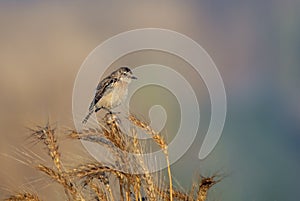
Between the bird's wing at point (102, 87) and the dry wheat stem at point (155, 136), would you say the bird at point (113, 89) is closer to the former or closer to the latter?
the bird's wing at point (102, 87)

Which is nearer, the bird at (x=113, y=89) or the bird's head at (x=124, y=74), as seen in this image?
the bird at (x=113, y=89)

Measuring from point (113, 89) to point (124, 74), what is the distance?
0.35 metres

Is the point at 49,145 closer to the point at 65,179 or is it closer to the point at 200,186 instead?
the point at 65,179

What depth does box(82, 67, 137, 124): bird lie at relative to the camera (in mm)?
6660

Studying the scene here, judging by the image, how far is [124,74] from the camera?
24.1ft

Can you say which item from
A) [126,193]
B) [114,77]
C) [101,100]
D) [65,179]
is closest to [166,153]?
[126,193]

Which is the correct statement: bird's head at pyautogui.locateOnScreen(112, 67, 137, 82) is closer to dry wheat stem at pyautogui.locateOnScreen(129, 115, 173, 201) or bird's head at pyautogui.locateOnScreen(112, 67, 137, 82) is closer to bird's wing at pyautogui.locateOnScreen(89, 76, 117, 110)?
bird's wing at pyautogui.locateOnScreen(89, 76, 117, 110)

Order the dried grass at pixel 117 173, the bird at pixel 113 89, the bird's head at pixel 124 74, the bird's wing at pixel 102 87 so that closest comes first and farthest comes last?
1. the dried grass at pixel 117 173
2. the bird at pixel 113 89
3. the bird's wing at pixel 102 87
4. the bird's head at pixel 124 74

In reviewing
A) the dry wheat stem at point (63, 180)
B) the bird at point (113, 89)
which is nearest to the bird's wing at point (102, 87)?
the bird at point (113, 89)

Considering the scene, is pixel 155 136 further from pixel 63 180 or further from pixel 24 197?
pixel 24 197

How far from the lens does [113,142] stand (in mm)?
3670

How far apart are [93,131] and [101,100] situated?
3.00m

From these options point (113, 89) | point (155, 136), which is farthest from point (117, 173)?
point (113, 89)

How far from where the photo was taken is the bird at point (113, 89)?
6660mm
